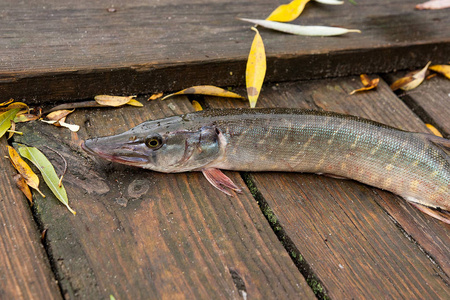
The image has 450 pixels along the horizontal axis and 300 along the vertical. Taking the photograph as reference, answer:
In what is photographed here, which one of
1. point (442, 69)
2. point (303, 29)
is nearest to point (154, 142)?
point (303, 29)

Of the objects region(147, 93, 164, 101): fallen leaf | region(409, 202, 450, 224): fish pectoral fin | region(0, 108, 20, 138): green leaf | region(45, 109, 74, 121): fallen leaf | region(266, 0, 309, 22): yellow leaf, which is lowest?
region(409, 202, 450, 224): fish pectoral fin

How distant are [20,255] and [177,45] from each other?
77.6 inches

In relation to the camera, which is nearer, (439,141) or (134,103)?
(439,141)

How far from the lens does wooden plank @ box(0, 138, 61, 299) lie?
2348 millimetres

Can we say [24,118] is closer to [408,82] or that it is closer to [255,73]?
[255,73]

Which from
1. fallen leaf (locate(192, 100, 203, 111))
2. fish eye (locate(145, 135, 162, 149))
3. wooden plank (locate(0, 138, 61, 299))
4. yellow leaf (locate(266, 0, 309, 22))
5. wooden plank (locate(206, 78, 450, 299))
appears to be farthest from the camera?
yellow leaf (locate(266, 0, 309, 22))

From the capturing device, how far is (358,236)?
2910mm

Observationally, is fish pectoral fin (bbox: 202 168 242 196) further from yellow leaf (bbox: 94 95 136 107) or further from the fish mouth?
yellow leaf (bbox: 94 95 136 107)

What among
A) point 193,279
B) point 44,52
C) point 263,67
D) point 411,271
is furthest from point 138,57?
point 411,271

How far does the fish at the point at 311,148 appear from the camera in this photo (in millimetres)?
3172

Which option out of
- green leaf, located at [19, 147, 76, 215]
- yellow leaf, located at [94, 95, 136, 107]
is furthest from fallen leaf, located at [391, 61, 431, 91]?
green leaf, located at [19, 147, 76, 215]

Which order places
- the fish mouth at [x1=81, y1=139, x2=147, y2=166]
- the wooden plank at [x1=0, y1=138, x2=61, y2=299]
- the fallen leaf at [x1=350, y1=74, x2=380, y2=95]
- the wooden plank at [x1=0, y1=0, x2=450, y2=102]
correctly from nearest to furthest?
the wooden plank at [x1=0, y1=138, x2=61, y2=299], the fish mouth at [x1=81, y1=139, x2=147, y2=166], the wooden plank at [x1=0, y1=0, x2=450, y2=102], the fallen leaf at [x1=350, y1=74, x2=380, y2=95]

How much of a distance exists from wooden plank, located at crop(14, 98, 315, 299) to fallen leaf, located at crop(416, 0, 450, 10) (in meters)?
2.73

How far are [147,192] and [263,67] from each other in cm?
143
